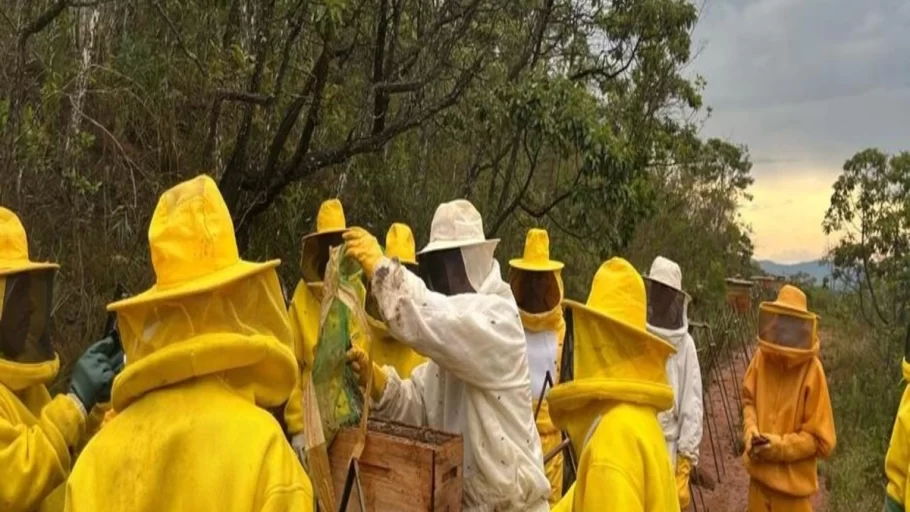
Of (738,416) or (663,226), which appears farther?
(663,226)

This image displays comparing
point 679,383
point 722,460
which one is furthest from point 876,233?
point 679,383

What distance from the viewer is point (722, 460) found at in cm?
1152

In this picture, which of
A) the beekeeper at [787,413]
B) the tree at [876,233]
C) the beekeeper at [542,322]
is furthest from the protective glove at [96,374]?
the tree at [876,233]

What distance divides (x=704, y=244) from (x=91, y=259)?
15.9 metres

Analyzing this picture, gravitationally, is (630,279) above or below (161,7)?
below

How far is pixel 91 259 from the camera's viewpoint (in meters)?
6.50

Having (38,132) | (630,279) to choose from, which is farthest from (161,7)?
(630,279)

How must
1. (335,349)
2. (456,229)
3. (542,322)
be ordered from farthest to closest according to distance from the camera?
(542,322) < (456,229) < (335,349)

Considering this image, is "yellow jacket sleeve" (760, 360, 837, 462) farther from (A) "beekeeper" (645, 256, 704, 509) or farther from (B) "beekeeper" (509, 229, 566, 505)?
(B) "beekeeper" (509, 229, 566, 505)

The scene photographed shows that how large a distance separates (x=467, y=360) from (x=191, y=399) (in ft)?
4.21

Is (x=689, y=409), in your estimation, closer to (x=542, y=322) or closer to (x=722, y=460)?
(x=542, y=322)

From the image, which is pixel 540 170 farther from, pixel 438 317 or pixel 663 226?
pixel 438 317

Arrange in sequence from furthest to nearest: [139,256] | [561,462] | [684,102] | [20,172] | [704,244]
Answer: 1. [704,244]
2. [684,102]
3. [139,256]
4. [20,172]
5. [561,462]

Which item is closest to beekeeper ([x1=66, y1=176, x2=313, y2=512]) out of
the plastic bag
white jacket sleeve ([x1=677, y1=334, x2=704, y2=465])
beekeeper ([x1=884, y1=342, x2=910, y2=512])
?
the plastic bag
